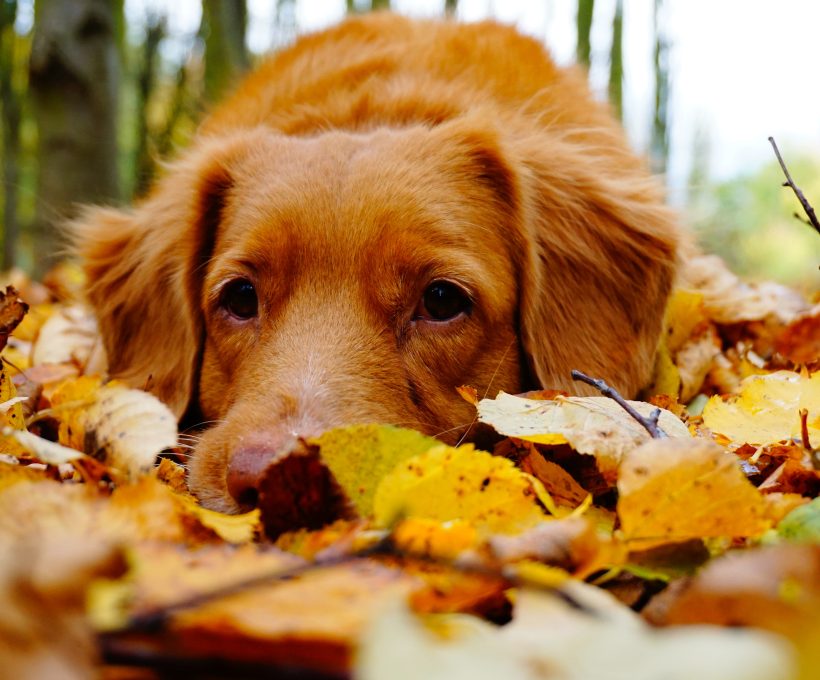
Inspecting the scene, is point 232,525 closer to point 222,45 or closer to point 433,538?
point 433,538

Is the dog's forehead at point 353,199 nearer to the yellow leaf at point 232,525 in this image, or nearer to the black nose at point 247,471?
the black nose at point 247,471

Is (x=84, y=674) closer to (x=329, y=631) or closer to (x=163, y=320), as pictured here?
(x=329, y=631)

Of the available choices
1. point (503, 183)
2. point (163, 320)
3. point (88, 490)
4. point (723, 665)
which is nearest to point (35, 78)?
point (163, 320)

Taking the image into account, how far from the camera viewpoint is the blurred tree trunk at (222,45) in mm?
9477

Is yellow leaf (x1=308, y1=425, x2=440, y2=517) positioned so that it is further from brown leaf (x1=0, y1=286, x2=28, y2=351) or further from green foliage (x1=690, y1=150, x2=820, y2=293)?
green foliage (x1=690, y1=150, x2=820, y2=293)

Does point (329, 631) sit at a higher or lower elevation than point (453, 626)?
higher

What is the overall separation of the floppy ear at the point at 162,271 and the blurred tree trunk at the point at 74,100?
12.2ft

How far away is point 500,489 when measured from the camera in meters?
1.79

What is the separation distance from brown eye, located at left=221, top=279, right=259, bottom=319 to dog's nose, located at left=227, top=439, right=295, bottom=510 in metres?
1.08

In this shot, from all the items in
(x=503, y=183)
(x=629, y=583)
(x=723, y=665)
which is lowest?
(x=629, y=583)

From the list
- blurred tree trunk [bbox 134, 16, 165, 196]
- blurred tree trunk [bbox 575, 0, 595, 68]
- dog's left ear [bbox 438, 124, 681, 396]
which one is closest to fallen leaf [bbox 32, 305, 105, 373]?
dog's left ear [bbox 438, 124, 681, 396]

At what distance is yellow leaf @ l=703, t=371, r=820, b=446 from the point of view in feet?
7.80

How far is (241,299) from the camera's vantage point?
325cm

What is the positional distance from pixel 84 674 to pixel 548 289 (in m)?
2.74
